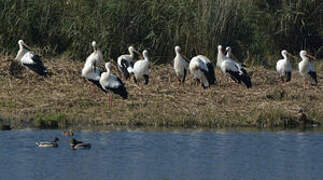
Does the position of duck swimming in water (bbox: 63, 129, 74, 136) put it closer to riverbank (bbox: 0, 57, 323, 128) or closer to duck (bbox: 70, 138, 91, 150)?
duck (bbox: 70, 138, 91, 150)

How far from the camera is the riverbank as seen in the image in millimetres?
13453

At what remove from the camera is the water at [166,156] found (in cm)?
1041

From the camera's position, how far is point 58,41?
19.3m

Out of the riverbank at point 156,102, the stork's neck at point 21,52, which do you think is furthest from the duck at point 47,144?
the stork's neck at point 21,52

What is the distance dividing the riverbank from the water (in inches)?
19.9

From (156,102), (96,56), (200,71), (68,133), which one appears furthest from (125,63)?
(68,133)

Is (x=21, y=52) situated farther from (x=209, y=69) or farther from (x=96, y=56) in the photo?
(x=209, y=69)

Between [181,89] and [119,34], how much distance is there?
10.4ft

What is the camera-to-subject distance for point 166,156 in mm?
11453

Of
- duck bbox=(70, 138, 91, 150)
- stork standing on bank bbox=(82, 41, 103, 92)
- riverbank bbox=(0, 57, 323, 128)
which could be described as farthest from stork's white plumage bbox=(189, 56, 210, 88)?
duck bbox=(70, 138, 91, 150)

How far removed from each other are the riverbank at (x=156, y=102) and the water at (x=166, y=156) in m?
0.50

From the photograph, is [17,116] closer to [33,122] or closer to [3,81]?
[33,122]

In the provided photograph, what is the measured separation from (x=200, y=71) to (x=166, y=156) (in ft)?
17.3

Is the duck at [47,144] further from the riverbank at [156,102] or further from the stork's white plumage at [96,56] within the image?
the stork's white plumage at [96,56]
